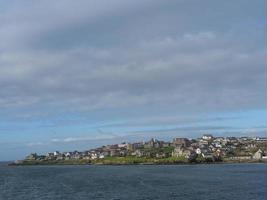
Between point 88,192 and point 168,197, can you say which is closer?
point 168,197

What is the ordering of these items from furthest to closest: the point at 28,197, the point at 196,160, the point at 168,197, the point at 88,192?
the point at 196,160, the point at 88,192, the point at 28,197, the point at 168,197

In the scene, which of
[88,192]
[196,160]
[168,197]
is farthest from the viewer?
[196,160]

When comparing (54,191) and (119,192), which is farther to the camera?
(54,191)

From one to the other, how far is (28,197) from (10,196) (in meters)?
3.42

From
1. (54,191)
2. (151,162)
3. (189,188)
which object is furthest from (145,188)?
(151,162)

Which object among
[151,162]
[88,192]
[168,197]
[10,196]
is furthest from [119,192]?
[151,162]

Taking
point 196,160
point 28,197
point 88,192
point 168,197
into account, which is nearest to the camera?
point 168,197

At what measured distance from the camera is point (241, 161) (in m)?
197

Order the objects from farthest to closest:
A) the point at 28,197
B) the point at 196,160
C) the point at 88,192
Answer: the point at 196,160 < the point at 88,192 < the point at 28,197

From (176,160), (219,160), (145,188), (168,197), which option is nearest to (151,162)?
→ (176,160)

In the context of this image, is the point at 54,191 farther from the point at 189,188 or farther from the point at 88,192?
the point at 189,188

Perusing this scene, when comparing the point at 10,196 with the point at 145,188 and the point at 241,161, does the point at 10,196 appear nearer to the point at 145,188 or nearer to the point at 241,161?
the point at 145,188

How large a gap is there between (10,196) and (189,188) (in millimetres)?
22827

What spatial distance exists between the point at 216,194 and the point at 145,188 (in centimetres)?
1300
